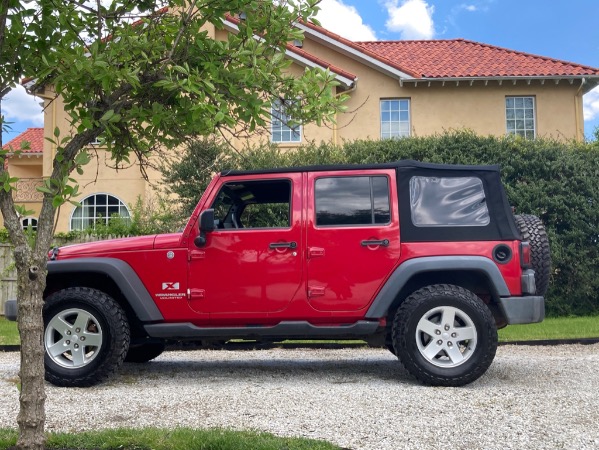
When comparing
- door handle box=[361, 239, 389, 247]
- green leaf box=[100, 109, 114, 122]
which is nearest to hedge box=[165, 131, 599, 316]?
door handle box=[361, 239, 389, 247]

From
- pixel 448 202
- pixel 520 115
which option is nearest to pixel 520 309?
pixel 448 202

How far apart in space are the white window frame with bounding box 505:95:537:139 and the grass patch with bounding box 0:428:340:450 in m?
17.4

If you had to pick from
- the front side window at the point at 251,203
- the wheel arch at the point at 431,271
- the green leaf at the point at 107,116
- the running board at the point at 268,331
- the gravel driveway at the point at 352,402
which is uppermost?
the green leaf at the point at 107,116

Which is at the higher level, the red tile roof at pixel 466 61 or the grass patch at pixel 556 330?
the red tile roof at pixel 466 61

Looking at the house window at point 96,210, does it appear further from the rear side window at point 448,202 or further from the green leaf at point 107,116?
the green leaf at point 107,116

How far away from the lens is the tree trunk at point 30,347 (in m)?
3.38

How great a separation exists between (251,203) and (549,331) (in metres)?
5.70

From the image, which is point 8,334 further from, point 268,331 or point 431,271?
point 431,271

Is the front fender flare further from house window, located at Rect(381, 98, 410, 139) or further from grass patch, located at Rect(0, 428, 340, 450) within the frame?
house window, located at Rect(381, 98, 410, 139)

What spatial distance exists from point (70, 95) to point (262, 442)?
7.69 ft

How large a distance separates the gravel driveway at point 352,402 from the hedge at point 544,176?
5058mm

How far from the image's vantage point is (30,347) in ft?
11.1

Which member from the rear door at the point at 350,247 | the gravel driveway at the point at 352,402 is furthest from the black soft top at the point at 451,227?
the gravel driveway at the point at 352,402

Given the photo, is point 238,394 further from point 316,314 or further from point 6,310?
point 6,310
